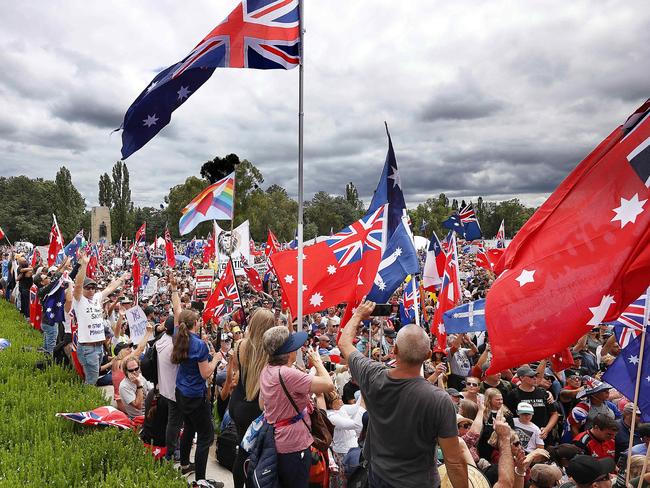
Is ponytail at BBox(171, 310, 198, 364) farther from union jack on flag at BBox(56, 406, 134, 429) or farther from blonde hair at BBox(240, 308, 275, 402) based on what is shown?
union jack on flag at BBox(56, 406, 134, 429)

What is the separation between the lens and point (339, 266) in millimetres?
6492

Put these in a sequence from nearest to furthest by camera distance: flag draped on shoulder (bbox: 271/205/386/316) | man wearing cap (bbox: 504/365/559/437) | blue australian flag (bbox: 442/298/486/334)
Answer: blue australian flag (bbox: 442/298/486/334)
man wearing cap (bbox: 504/365/559/437)
flag draped on shoulder (bbox: 271/205/386/316)

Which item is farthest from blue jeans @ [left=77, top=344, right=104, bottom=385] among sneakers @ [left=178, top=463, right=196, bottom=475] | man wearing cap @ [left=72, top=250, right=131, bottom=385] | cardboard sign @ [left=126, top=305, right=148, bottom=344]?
sneakers @ [left=178, top=463, right=196, bottom=475]

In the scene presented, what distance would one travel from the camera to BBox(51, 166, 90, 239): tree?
246 feet

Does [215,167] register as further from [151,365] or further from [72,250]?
[151,365]

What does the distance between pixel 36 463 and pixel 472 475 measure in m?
3.96

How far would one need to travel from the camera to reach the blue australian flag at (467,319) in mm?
5551

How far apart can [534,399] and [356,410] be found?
114 inches

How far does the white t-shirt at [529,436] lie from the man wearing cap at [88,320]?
580cm

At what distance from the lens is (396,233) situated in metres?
6.08

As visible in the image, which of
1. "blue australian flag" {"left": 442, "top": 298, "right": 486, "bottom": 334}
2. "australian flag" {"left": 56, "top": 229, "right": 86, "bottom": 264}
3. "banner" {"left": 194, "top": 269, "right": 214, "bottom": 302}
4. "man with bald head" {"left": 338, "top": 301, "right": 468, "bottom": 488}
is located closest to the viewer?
"man with bald head" {"left": 338, "top": 301, "right": 468, "bottom": 488}

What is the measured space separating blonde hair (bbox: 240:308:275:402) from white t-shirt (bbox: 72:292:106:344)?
13.9 feet

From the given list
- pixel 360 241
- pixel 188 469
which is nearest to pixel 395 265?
pixel 360 241

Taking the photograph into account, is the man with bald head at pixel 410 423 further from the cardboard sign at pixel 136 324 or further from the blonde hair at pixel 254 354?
the cardboard sign at pixel 136 324
